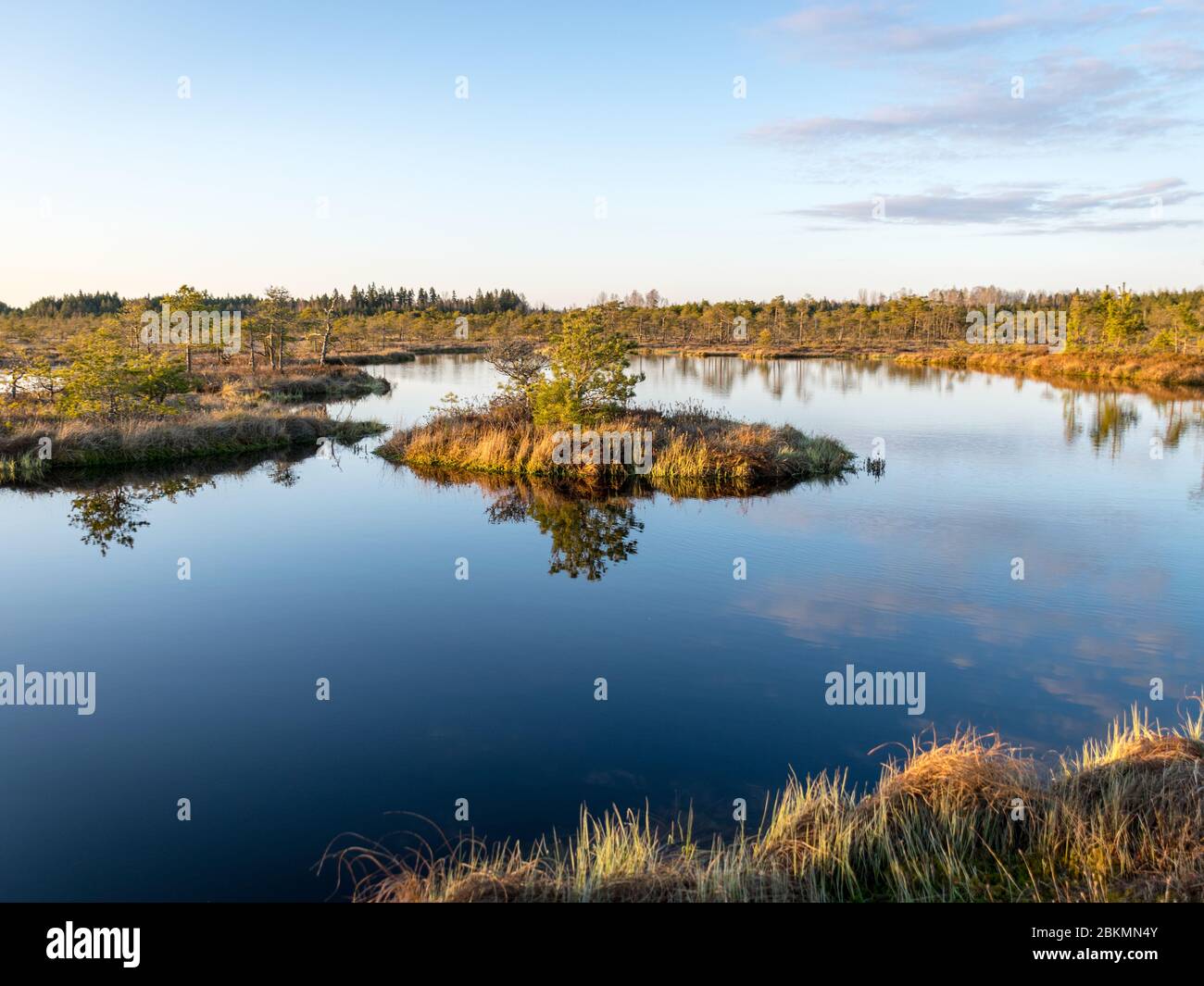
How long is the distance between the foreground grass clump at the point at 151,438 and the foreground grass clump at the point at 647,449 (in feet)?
14.0

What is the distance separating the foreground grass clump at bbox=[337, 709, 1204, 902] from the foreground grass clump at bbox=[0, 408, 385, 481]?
819 inches

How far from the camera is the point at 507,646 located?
36.9 feet

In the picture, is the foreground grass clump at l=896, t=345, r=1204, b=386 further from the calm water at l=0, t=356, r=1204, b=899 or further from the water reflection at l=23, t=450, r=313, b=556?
the water reflection at l=23, t=450, r=313, b=556

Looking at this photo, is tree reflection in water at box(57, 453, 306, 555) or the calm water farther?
tree reflection in water at box(57, 453, 306, 555)

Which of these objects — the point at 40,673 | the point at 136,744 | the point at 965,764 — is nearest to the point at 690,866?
the point at 965,764

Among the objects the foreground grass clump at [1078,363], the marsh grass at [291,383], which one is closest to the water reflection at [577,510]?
the marsh grass at [291,383]

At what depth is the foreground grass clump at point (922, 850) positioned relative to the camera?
17.3ft

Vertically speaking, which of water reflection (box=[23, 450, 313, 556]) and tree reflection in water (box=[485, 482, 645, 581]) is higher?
water reflection (box=[23, 450, 313, 556])

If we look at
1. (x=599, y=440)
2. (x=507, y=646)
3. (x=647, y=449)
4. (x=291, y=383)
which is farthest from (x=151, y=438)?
(x=507, y=646)

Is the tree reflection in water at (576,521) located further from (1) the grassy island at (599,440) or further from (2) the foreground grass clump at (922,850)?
(2) the foreground grass clump at (922,850)

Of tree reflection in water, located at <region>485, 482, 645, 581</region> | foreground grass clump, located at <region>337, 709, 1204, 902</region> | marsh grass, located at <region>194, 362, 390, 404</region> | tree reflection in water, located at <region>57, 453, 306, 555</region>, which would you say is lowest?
foreground grass clump, located at <region>337, 709, 1204, 902</region>

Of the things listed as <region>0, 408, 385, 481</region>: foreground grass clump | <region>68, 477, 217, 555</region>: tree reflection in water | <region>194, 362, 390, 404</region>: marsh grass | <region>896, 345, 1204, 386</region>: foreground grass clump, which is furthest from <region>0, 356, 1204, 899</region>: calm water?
<region>896, 345, 1204, 386</region>: foreground grass clump

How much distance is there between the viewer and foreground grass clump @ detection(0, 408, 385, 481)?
22316 mm
